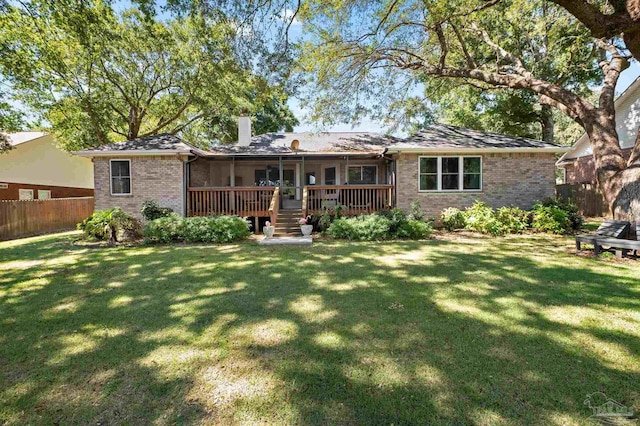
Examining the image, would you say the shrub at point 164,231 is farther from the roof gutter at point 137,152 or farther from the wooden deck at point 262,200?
the roof gutter at point 137,152

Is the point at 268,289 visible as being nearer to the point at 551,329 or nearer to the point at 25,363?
the point at 25,363

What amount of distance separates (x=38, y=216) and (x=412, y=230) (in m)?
15.3

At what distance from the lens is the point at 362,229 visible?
986 cm

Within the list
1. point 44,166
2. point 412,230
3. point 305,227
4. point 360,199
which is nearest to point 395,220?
point 412,230

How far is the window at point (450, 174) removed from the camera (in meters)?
12.3

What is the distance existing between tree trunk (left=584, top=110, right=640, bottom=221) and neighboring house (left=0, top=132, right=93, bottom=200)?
23.6 meters

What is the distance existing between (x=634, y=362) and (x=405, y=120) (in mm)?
13530

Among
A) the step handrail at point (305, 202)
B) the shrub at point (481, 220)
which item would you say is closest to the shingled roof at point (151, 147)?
the step handrail at point (305, 202)

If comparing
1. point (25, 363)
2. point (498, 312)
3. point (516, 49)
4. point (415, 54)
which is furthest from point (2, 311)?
point (516, 49)

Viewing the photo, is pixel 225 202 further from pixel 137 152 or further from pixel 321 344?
pixel 321 344

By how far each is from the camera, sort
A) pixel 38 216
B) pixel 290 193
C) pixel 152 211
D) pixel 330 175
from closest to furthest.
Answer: pixel 152 211
pixel 38 216
pixel 290 193
pixel 330 175

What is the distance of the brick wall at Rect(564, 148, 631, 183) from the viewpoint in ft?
60.5

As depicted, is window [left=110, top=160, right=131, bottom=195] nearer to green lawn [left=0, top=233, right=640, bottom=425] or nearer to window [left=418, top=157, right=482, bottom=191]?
green lawn [left=0, top=233, right=640, bottom=425]

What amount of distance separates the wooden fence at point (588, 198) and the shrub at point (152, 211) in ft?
57.6
